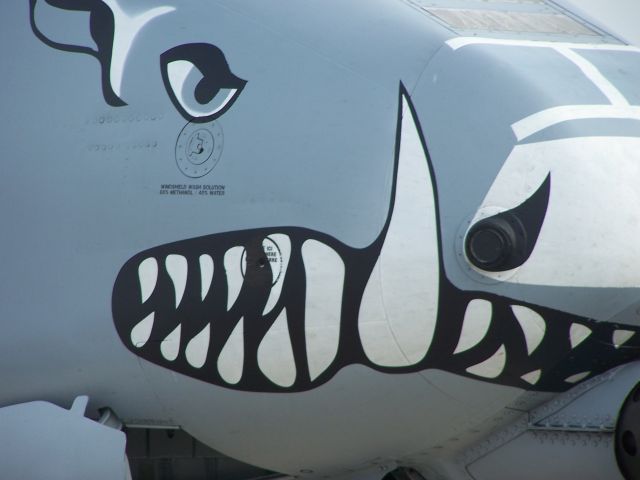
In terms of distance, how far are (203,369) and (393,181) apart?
4.04 ft

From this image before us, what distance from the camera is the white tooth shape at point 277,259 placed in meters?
4.67

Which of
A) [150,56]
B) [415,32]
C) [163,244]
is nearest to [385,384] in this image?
[163,244]

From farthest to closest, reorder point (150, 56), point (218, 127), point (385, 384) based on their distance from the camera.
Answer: point (150, 56) → point (218, 127) → point (385, 384)

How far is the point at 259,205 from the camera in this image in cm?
473

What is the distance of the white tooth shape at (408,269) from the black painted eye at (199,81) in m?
0.89

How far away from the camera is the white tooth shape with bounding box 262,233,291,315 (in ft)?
15.3

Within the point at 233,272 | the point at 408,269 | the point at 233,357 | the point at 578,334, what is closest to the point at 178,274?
the point at 233,272

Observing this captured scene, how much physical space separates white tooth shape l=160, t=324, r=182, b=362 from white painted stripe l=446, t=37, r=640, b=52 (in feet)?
5.69

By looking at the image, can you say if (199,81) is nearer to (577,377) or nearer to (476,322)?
(476,322)

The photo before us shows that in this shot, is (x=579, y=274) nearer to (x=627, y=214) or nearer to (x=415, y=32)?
(x=627, y=214)

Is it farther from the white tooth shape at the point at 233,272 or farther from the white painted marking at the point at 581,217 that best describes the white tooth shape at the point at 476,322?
the white tooth shape at the point at 233,272

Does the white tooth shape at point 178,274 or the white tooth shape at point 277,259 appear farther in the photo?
the white tooth shape at point 178,274

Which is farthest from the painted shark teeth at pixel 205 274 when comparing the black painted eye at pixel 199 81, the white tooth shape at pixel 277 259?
the black painted eye at pixel 199 81

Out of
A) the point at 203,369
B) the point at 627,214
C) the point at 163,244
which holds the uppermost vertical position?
the point at 627,214
